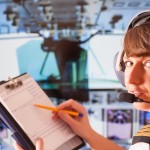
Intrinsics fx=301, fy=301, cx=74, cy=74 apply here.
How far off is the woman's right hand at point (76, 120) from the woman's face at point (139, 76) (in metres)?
0.25

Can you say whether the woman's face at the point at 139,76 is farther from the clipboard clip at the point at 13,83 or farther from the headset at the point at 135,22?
the clipboard clip at the point at 13,83

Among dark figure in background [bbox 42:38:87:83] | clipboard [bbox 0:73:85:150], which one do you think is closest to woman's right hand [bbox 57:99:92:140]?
clipboard [bbox 0:73:85:150]

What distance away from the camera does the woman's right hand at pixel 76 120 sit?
2.96ft

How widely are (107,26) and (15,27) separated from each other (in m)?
0.40

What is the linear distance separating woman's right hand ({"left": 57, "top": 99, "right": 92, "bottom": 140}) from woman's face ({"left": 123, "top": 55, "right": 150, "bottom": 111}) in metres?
0.25

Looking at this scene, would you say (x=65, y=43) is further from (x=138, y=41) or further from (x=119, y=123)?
(x=138, y=41)

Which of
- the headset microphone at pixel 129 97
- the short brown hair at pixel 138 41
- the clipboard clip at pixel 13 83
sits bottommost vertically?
the headset microphone at pixel 129 97

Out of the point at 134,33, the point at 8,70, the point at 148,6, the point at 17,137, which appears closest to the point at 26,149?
the point at 17,137

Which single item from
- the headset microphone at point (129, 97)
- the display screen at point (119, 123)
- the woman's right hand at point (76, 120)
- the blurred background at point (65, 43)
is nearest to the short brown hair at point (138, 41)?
the headset microphone at point (129, 97)

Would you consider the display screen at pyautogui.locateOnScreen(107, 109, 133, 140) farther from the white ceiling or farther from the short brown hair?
the short brown hair

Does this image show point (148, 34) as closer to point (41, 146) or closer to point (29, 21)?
point (41, 146)

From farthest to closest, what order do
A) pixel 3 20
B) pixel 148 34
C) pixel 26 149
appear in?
1. pixel 3 20
2. pixel 26 149
3. pixel 148 34

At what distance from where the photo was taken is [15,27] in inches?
51.3

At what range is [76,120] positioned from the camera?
920 millimetres
